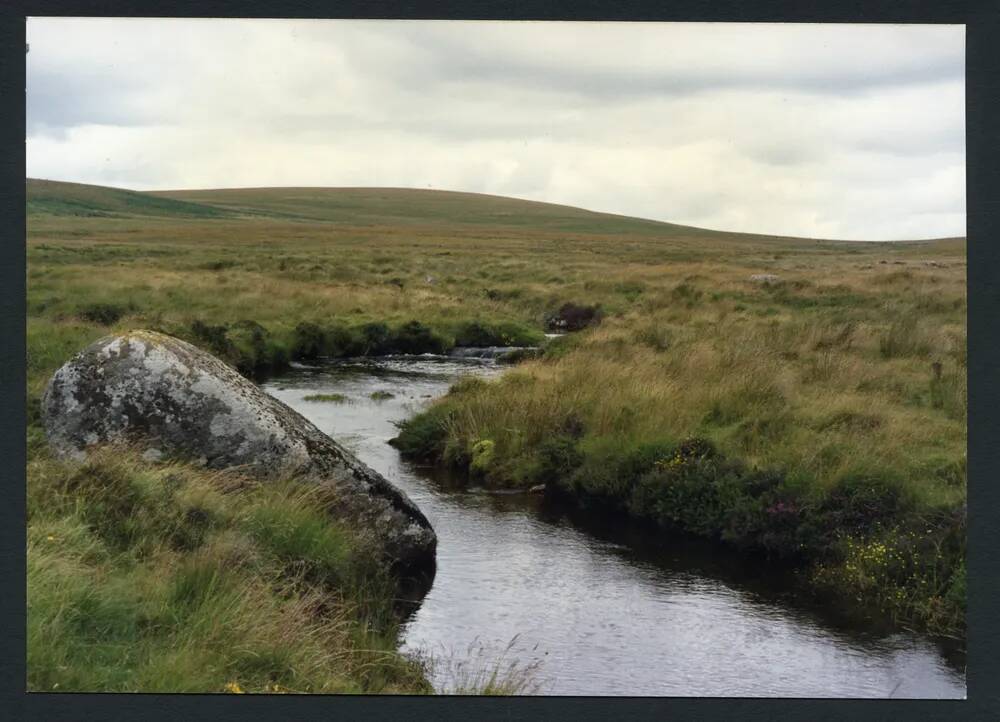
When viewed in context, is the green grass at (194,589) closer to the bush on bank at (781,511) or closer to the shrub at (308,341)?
the bush on bank at (781,511)

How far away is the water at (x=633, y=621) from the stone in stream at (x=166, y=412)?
5.98 ft

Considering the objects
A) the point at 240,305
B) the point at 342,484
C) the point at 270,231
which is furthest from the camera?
the point at 270,231

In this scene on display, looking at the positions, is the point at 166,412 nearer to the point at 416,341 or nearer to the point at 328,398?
the point at 328,398

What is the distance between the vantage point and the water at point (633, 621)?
25.6ft

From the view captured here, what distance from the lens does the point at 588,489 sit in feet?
41.2

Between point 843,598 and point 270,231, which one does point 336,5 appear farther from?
point 270,231

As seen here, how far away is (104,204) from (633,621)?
94.5 m

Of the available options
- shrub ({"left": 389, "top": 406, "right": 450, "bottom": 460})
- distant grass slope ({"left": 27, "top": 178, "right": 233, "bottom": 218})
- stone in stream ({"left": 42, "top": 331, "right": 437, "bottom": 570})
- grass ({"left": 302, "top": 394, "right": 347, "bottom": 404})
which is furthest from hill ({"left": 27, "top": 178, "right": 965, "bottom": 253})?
stone in stream ({"left": 42, "top": 331, "right": 437, "bottom": 570})

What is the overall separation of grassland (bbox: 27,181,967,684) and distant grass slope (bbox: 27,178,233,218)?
44425 mm

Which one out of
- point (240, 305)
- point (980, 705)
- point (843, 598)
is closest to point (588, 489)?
point (843, 598)

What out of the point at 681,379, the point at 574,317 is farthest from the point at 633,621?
the point at 574,317

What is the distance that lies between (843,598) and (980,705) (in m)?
2.81

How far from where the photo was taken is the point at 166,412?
8.98 m

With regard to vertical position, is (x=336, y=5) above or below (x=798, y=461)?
above
